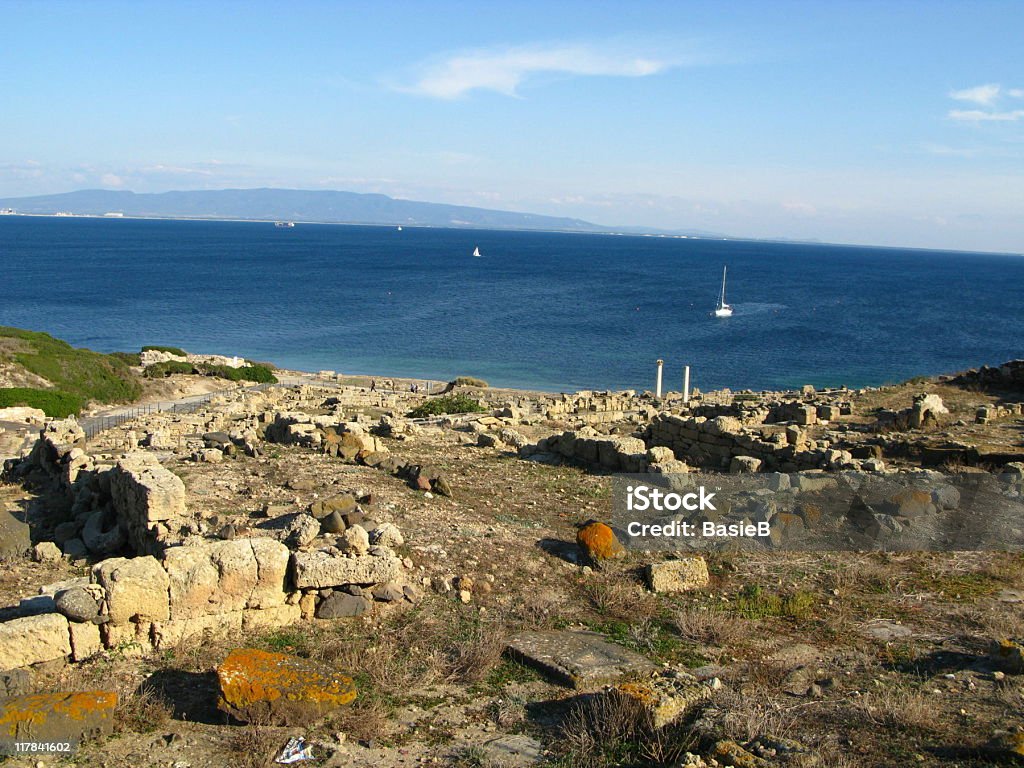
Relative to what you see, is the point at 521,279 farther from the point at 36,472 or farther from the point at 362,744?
the point at 362,744

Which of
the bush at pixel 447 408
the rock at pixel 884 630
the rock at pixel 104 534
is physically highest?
the rock at pixel 884 630

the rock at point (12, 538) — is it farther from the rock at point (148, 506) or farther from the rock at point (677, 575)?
the rock at point (677, 575)

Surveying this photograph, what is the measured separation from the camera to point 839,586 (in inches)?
390

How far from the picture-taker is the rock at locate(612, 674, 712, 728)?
6.45 meters

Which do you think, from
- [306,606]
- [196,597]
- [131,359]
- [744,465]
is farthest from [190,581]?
[131,359]

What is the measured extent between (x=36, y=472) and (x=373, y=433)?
6795mm

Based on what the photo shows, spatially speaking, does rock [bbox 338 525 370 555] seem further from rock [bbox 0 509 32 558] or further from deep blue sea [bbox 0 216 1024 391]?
deep blue sea [bbox 0 216 1024 391]

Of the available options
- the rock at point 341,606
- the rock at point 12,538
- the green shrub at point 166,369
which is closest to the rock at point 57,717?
the rock at point 341,606

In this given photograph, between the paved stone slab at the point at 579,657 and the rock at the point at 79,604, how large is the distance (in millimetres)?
3939

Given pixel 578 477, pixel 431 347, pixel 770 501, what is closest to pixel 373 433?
pixel 578 477

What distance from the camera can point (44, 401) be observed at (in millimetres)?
30266

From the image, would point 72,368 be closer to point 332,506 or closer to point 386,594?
point 332,506

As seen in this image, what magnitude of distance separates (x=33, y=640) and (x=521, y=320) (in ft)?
234

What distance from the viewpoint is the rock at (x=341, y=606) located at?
891cm
